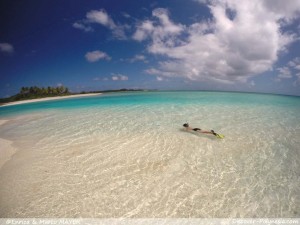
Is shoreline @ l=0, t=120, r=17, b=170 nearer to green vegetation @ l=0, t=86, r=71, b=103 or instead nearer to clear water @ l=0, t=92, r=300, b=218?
clear water @ l=0, t=92, r=300, b=218

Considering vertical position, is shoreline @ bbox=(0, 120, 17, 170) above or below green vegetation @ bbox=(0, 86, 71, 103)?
below

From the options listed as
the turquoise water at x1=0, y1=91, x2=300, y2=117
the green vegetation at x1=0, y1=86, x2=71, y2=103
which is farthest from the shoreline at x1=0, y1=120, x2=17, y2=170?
the green vegetation at x1=0, y1=86, x2=71, y2=103

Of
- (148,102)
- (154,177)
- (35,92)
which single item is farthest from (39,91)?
(154,177)

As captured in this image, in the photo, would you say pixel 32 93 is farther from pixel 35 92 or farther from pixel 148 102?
pixel 148 102

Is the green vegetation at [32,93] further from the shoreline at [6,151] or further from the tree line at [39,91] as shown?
the shoreline at [6,151]

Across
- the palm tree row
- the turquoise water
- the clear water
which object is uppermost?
the palm tree row

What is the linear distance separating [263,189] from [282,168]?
4.27 feet

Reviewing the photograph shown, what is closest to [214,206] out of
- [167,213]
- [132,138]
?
[167,213]

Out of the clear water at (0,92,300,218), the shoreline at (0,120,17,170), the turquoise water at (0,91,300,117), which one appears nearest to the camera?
the clear water at (0,92,300,218)

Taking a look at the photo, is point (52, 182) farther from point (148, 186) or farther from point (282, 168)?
point (282, 168)

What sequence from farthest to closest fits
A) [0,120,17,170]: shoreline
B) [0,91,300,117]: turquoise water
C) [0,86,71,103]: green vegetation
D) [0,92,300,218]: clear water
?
[0,86,71,103]: green vegetation → [0,91,300,117]: turquoise water → [0,120,17,170]: shoreline → [0,92,300,218]: clear water

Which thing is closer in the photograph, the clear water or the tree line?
the clear water

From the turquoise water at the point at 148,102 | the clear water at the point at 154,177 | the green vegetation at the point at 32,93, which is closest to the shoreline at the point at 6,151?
the clear water at the point at 154,177

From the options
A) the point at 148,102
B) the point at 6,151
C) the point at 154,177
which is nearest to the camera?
the point at 154,177
